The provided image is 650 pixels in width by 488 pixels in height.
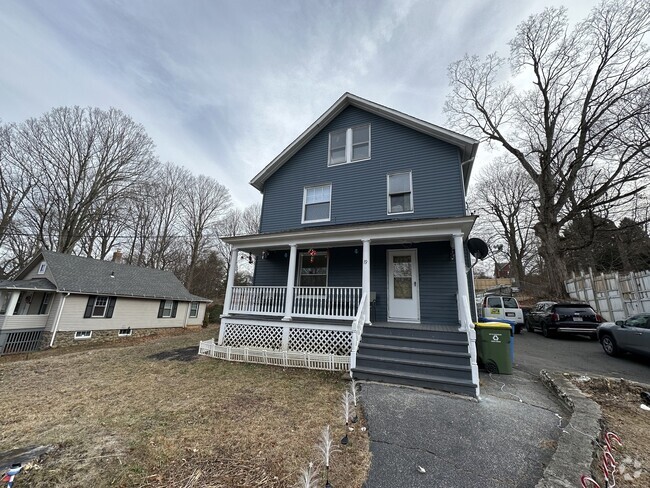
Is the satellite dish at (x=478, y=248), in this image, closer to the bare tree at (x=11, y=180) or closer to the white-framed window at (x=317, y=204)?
the white-framed window at (x=317, y=204)

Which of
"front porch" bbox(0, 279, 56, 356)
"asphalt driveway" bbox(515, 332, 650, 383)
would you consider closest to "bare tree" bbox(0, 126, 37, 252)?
"front porch" bbox(0, 279, 56, 356)

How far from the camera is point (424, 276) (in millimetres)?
7766

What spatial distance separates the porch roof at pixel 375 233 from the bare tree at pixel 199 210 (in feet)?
68.3

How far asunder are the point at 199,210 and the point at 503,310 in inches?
1065

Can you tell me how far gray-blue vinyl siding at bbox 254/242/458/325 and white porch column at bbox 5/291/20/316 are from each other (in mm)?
15259

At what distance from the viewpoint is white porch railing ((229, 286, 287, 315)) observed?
7980 mm

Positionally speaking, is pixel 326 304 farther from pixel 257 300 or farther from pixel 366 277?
pixel 257 300

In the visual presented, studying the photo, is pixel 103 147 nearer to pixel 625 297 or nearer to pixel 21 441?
pixel 21 441

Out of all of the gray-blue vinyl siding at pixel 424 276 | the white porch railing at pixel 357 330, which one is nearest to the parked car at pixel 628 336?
the gray-blue vinyl siding at pixel 424 276

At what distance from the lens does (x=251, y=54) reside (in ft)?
36.4

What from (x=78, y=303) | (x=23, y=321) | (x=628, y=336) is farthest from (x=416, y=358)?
(x=23, y=321)

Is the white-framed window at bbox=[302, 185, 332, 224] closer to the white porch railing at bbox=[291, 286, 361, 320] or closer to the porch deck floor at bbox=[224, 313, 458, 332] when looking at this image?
the white porch railing at bbox=[291, 286, 361, 320]

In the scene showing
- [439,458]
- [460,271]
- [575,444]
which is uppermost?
[460,271]

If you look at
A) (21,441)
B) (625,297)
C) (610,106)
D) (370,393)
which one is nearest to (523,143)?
(610,106)
